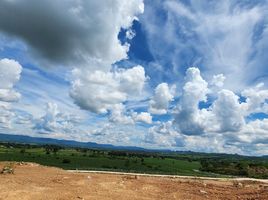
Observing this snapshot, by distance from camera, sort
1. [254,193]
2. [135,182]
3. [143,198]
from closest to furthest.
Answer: [143,198], [254,193], [135,182]

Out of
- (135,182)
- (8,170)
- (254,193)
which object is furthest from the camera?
(8,170)

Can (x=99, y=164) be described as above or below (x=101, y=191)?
above

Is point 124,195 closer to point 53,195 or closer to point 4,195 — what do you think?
point 53,195

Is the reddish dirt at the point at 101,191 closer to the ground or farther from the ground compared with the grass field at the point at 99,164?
closer to the ground

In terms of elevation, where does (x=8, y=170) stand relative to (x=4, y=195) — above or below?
above

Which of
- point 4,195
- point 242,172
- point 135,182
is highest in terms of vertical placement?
point 242,172

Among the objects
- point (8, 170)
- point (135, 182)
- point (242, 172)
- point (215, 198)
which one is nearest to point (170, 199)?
point (215, 198)

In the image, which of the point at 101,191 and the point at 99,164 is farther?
the point at 99,164

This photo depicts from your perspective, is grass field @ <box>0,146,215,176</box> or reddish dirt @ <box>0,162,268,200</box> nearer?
reddish dirt @ <box>0,162,268,200</box>

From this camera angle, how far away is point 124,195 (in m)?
28.7

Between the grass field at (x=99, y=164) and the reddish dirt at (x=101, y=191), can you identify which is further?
the grass field at (x=99, y=164)

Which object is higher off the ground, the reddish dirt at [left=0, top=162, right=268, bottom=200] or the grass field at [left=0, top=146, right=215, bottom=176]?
the grass field at [left=0, top=146, right=215, bottom=176]

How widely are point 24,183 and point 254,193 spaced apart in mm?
19437

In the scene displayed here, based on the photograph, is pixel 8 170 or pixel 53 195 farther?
pixel 8 170
